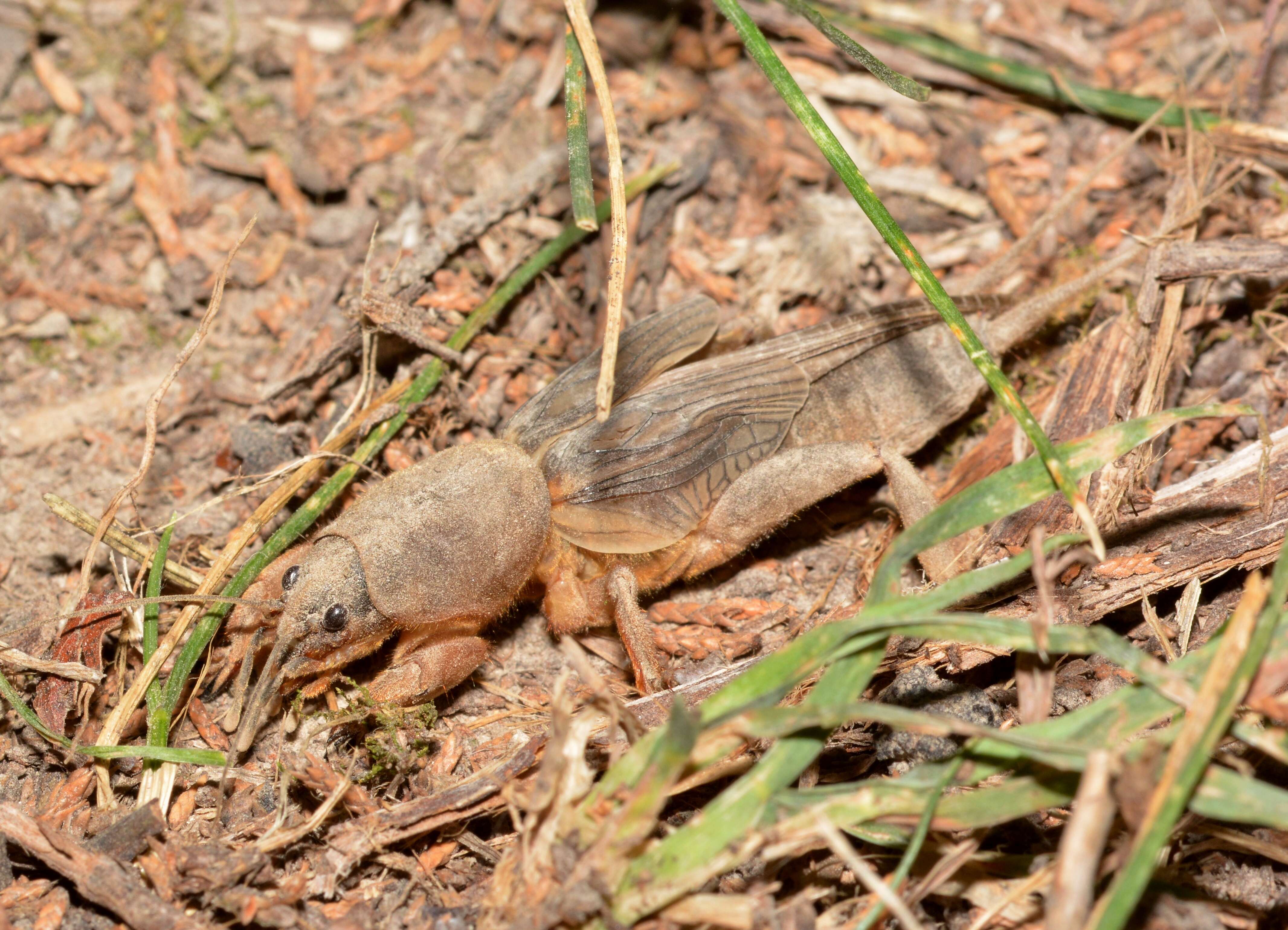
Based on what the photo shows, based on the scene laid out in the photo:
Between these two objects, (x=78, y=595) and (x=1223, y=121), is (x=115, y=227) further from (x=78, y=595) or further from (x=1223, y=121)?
(x=1223, y=121)

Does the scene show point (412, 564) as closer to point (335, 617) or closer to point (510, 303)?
point (335, 617)

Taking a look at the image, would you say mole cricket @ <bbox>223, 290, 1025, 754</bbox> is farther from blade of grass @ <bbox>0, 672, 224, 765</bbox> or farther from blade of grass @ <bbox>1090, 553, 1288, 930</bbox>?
blade of grass @ <bbox>1090, 553, 1288, 930</bbox>

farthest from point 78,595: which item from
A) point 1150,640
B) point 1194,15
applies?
point 1194,15

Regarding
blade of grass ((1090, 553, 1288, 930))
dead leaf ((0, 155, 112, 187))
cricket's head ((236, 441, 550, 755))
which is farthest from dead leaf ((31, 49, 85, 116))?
blade of grass ((1090, 553, 1288, 930))

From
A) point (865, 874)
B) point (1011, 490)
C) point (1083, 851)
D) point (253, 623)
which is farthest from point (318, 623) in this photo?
point (1083, 851)

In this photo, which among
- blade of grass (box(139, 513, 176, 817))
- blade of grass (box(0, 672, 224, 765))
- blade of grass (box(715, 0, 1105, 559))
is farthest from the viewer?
blade of grass (box(139, 513, 176, 817))
